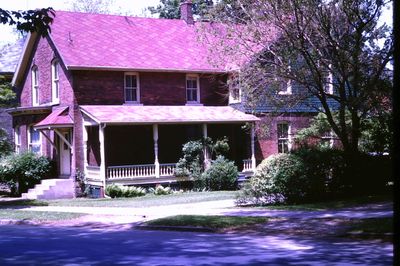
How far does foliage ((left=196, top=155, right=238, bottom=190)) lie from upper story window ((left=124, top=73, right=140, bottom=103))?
5.50m

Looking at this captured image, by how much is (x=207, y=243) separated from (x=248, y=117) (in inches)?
705

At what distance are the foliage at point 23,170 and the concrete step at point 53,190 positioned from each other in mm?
821

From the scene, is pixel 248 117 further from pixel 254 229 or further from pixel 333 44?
pixel 254 229

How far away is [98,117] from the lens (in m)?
25.4

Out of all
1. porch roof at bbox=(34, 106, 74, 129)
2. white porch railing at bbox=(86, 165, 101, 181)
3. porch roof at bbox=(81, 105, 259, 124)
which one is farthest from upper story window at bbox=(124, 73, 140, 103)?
white porch railing at bbox=(86, 165, 101, 181)

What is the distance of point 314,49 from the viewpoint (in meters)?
19.2

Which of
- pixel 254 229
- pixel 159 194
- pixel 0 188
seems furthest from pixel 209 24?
pixel 0 188

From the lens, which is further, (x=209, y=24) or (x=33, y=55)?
(x=33, y=55)

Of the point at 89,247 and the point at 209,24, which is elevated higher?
the point at 209,24

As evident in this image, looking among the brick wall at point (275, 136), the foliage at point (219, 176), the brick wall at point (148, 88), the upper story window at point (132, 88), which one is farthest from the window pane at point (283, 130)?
the upper story window at point (132, 88)

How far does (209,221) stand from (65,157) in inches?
624

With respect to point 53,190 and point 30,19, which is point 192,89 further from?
point 30,19

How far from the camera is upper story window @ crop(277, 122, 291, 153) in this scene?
99.7 ft

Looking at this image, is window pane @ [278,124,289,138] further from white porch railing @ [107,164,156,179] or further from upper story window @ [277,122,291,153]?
white porch railing @ [107,164,156,179]
